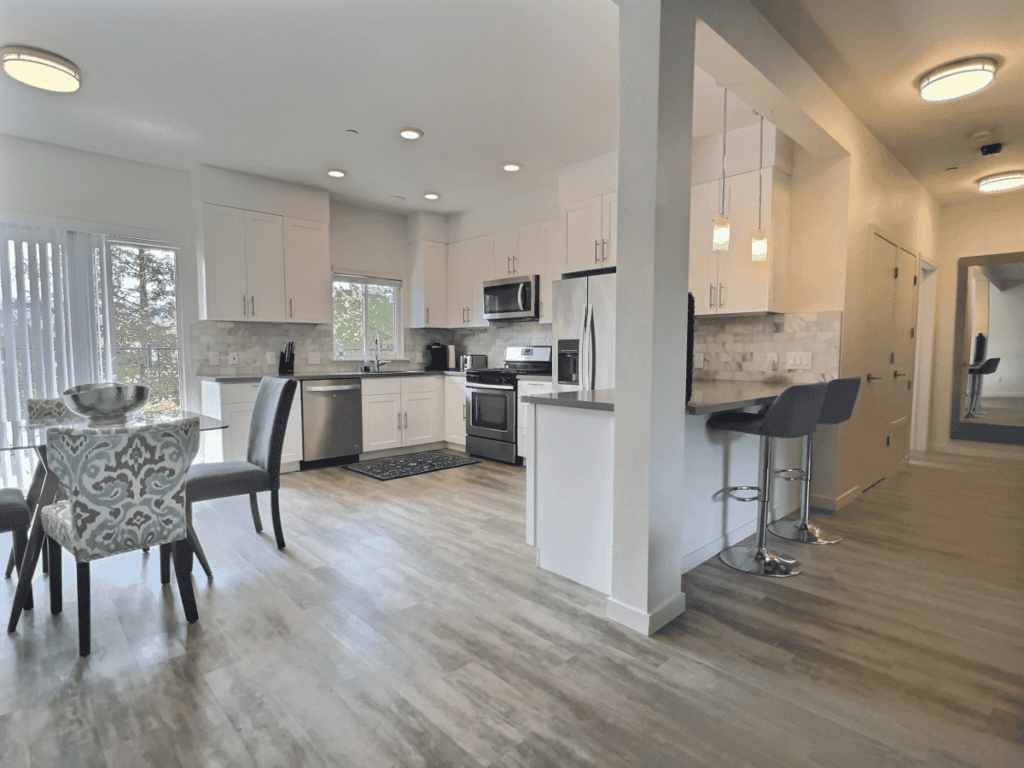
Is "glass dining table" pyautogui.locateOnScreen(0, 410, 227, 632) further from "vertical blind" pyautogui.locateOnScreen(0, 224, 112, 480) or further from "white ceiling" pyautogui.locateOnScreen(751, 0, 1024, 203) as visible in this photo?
"white ceiling" pyautogui.locateOnScreen(751, 0, 1024, 203)

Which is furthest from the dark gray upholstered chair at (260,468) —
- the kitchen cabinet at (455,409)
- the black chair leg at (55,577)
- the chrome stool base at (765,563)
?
the kitchen cabinet at (455,409)

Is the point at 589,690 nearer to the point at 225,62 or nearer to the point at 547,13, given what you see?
the point at 547,13

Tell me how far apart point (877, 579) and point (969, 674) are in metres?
0.76

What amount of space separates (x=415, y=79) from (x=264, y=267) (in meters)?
2.54

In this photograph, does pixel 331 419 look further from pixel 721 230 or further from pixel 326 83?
pixel 721 230

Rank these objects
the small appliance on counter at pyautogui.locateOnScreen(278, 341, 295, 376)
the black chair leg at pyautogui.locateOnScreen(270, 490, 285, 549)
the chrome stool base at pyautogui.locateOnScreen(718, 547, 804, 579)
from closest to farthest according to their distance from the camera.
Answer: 1. the chrome stool base at pyautogui.locateOnScreen(718, 547, 804, 579)
2. the black chair leg at pyautogui.locateOnScreen(270, 490, 285, 549)
3. the small appliance on counter at pyautogui.locateOnScreen(278, 341, 295, 376)

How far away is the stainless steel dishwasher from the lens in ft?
15.6

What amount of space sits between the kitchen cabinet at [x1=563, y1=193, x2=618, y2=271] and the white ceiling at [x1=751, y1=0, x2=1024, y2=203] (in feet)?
5.54

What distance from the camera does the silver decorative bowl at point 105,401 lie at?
2.34 m

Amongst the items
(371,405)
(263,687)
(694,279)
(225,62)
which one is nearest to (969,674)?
(263,687)

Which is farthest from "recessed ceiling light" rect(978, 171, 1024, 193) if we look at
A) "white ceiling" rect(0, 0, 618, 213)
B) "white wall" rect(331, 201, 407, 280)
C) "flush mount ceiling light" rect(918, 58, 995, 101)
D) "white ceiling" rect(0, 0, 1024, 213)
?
"white wall" rect(331, 201, 407, 280)

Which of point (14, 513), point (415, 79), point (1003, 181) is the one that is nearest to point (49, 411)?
point (14, 513)

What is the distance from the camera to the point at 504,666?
1.79 m

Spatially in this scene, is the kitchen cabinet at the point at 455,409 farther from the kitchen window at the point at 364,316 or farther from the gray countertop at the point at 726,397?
the gray countertop at the point at 726,397
